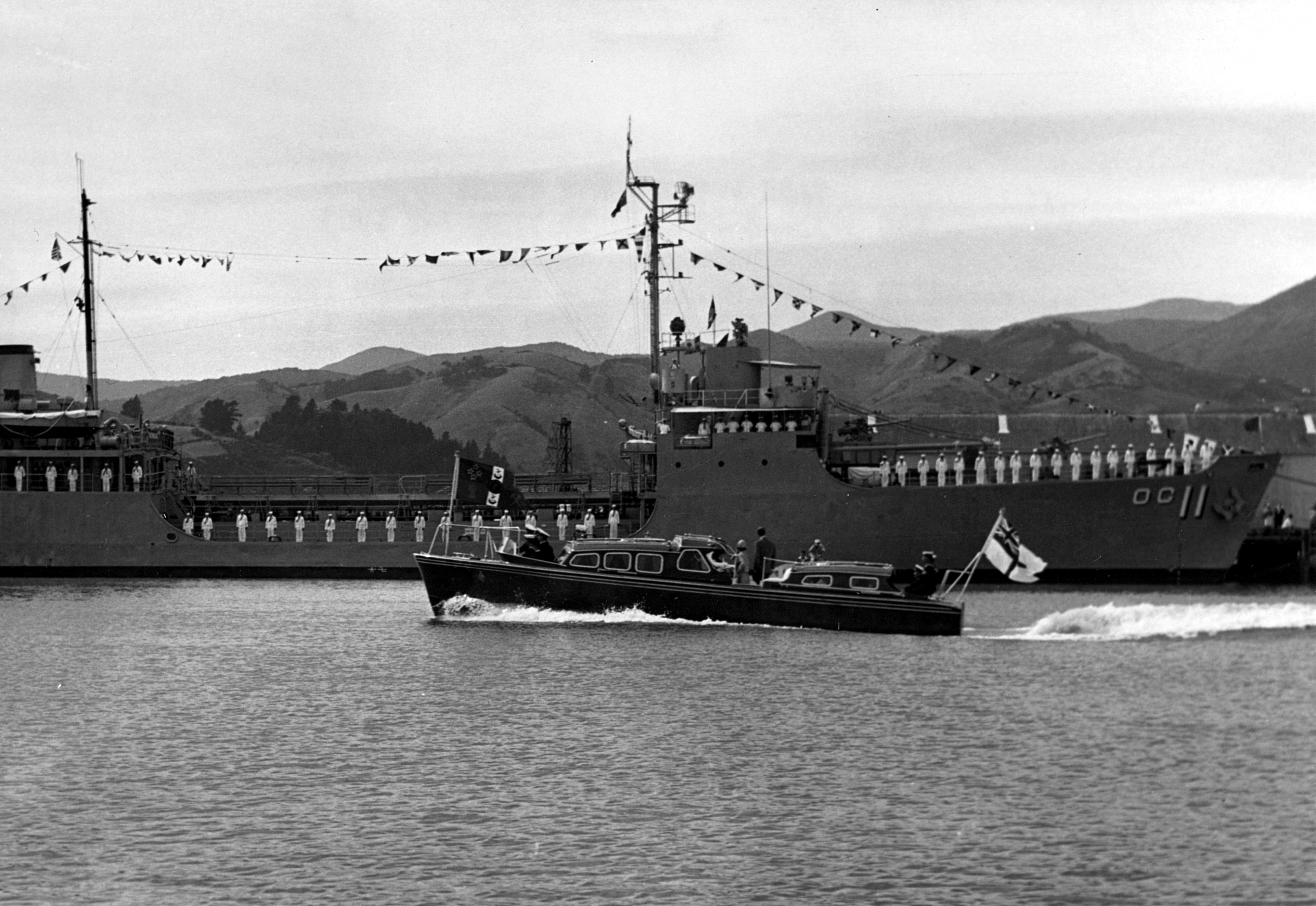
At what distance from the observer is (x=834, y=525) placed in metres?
53.4

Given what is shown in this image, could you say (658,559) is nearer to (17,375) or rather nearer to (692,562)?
(692,562)

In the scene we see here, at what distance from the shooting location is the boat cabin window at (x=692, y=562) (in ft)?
126

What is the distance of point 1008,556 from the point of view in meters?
33.8

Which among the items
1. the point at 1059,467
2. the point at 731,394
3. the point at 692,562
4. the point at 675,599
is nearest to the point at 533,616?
the point at 675,599

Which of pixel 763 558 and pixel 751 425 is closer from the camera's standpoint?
pixel 763 558

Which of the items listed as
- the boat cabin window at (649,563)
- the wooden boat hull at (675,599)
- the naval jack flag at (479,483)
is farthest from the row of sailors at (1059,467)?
the wooden boat hull at (675,599)

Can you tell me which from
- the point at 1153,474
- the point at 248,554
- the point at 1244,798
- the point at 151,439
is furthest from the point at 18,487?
the point at 1244,798

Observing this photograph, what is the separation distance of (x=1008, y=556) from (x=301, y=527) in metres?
32.4

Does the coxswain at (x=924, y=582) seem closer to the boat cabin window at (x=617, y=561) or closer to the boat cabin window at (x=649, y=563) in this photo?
the boat cabin window at (x=649, y=563)

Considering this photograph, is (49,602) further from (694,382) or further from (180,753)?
(180,753)

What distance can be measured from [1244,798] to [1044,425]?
65843 millimetres

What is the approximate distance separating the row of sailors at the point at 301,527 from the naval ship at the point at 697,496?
28 centimetres

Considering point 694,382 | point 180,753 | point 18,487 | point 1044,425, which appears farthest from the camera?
point 1044,425

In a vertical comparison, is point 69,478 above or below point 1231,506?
above
